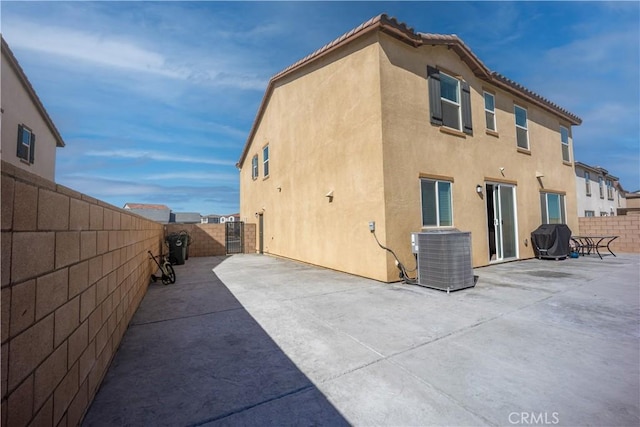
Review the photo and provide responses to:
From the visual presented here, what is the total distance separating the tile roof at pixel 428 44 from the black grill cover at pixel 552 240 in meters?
5.17

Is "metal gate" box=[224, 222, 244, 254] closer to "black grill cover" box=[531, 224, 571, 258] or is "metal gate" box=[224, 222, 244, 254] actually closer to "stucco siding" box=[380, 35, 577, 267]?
"stucco siding" box=[380, 35, 577, 267]

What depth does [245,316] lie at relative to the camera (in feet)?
14.0

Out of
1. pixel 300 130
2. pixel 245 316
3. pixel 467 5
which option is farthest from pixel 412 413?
pixel 467 5

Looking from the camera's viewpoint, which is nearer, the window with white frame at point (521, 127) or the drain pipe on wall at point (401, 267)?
the drain pipe on wall at point (401, 267)

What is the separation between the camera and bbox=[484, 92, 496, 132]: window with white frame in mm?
9461

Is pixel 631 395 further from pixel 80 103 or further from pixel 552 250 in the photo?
pixel 80 103

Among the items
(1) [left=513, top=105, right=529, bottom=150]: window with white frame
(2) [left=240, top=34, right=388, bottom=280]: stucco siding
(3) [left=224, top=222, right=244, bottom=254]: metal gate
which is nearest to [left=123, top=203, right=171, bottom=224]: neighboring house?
(3) [left=224, top=222, right=244, bottom=254]: metal gate

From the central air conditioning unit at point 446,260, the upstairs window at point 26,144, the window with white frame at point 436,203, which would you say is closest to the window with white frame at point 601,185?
the window with white frame at point 436,203

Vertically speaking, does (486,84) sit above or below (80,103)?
above

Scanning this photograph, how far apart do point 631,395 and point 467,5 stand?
9.91 meters

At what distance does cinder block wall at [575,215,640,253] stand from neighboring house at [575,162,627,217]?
9492mm

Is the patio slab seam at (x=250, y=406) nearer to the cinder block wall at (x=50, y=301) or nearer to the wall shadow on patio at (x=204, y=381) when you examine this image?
the wall shadow on patio at (x=204, y=381)

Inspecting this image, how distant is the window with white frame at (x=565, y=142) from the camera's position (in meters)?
12.7

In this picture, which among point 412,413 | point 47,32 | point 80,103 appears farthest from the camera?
point 80,103
